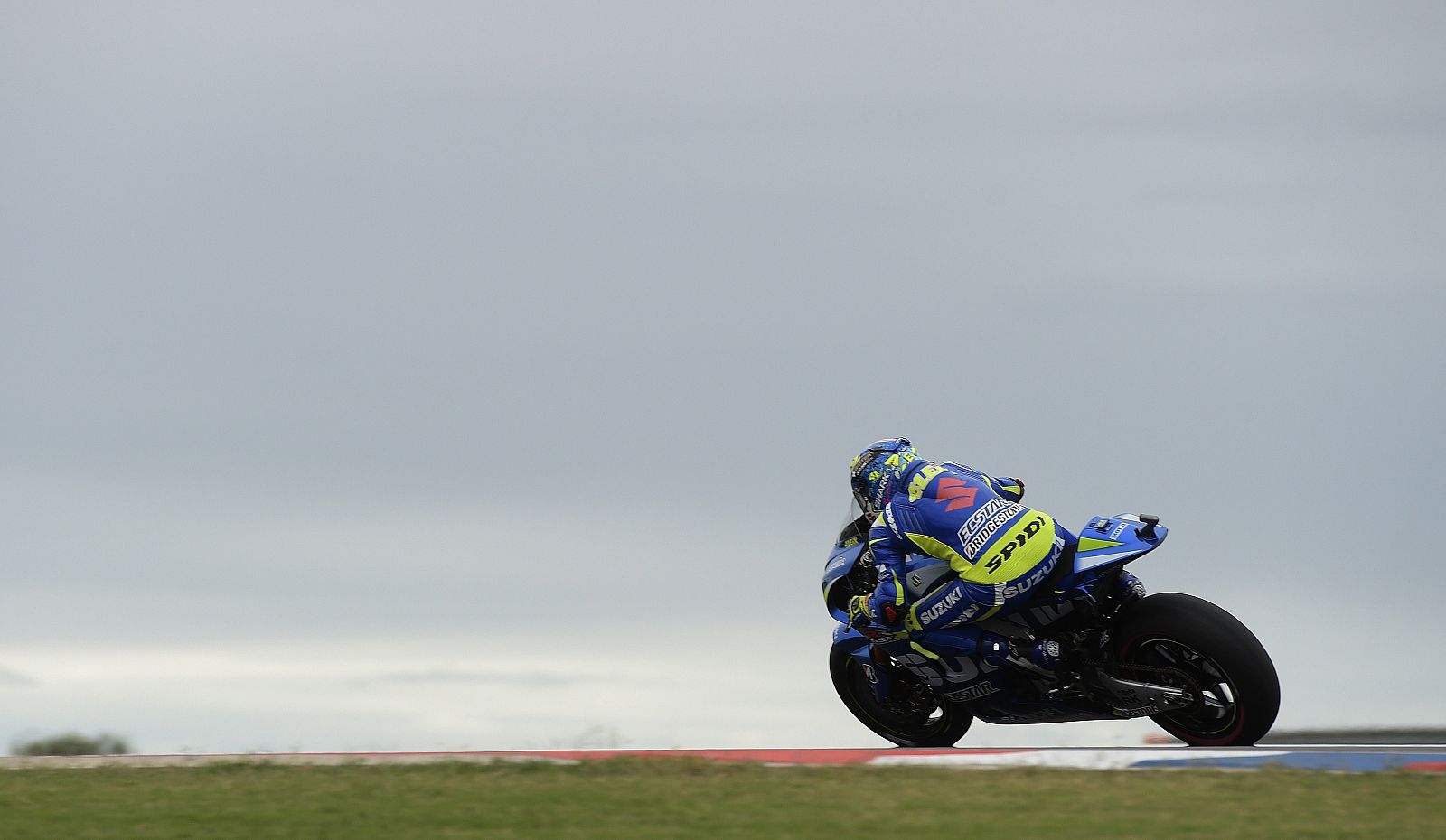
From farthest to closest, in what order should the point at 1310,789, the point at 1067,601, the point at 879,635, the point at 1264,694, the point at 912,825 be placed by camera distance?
the point at 879,635, the point at 1067,601, the point at 1264,694, the point at 1310,789, the point at 912,825

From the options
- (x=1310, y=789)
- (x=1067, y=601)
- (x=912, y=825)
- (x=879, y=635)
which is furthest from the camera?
(x=879, y=635)

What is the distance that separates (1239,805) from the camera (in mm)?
6672

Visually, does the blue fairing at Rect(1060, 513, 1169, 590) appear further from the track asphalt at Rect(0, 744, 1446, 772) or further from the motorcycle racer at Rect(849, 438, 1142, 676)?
the track asphalt at Rect(0, 744, 1446, 772)

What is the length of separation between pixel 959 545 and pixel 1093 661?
1024 millimetres

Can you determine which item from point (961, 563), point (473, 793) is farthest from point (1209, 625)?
point (473, 793)

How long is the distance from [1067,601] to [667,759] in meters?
2.67

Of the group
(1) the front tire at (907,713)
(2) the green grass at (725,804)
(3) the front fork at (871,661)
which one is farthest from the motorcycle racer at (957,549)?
(2) the green grass at (725,804)

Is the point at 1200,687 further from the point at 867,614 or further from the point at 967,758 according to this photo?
the point at 867,614

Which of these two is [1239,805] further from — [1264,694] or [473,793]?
[473,793]

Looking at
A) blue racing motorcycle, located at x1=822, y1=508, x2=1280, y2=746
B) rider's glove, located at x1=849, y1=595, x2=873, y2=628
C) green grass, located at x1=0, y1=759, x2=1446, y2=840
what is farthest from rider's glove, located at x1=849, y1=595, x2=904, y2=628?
green grass, located at x1=0, y1=759, x2=1446, y2=840

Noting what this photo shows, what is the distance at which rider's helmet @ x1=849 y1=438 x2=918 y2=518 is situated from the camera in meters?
10.1

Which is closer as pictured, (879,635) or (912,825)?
(912,825)

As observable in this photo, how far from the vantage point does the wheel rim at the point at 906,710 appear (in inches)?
415

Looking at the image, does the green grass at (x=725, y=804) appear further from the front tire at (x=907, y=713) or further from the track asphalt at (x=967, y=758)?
the front tire at (x=907, y=713)
